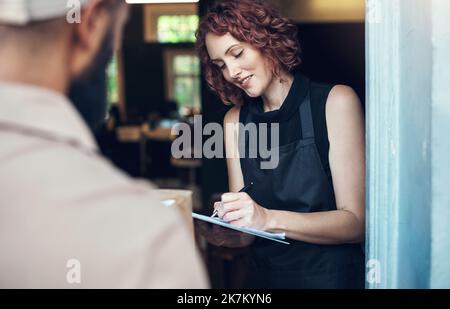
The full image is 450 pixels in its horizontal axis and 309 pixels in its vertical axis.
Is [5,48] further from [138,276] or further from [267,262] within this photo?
[267,262]

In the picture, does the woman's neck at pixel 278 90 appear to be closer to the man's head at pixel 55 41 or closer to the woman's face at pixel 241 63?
the woman's face at pixel 241 63


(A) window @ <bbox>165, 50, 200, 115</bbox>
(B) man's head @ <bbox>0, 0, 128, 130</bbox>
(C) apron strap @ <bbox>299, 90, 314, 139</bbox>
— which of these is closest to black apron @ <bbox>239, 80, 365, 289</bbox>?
Answer: (C) apron strap @ <bbox>299, 90, 314, 139</bbox>

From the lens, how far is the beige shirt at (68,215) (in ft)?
3.37

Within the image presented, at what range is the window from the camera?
13492mm

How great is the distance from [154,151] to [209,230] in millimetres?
7964

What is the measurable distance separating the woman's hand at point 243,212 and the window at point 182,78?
1120 cm

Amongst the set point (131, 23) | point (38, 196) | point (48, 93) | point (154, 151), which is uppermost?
point (131, 23)

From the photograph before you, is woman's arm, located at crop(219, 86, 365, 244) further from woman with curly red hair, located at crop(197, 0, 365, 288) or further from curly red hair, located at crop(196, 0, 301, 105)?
curly red hair, located at crop(196, 0, 301, 105)

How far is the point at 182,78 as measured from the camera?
44.5ft

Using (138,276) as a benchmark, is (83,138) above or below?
above

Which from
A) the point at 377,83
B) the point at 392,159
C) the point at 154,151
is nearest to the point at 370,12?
the point at 377,83

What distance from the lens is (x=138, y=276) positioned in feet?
3.45

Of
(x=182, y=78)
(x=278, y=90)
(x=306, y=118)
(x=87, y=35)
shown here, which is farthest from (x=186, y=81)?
(x=87, y=35)

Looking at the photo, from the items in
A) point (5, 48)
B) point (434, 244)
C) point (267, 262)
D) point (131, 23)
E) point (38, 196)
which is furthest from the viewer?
point (131, 23)
